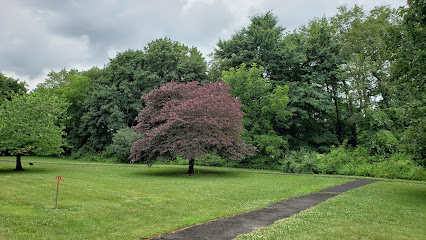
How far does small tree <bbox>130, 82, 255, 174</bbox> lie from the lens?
1891 centimetres

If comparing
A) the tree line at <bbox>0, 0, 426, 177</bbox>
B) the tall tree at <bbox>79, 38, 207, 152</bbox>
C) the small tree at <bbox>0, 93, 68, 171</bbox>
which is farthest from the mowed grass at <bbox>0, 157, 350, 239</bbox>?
the tall tree at <bbox>79, 38, 207, 152</bbox>

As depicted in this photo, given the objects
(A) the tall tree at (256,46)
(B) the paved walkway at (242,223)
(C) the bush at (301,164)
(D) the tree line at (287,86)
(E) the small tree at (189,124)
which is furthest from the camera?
(A) the tall tree at (256,46)

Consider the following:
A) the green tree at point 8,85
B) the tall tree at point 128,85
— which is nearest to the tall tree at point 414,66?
the tall tree at point 128,85

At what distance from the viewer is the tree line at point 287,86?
93.3ft

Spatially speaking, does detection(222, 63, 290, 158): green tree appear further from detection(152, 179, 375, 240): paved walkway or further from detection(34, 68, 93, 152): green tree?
detection(34, 68, 93, 152): green tree

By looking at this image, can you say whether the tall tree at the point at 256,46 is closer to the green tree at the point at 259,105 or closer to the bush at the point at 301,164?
the green tree at the point at 259,105

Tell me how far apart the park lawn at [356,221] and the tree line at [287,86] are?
13.7 metres

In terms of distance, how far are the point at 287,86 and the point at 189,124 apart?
13.5 m

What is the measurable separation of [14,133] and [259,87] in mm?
20373

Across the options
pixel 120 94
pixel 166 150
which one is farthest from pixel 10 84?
pixel 166 150

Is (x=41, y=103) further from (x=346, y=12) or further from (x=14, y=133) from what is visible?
(x=346, y=12)

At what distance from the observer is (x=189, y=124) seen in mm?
19328

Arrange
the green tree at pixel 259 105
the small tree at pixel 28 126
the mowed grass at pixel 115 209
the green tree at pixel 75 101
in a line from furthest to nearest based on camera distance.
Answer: the green tree at pixel 75 101, the green tree at pixel 259 105, the small tree at pixel 28 126, the mowed grass at pixel 115 209

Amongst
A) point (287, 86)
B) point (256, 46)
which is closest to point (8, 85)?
point (256, 46)
